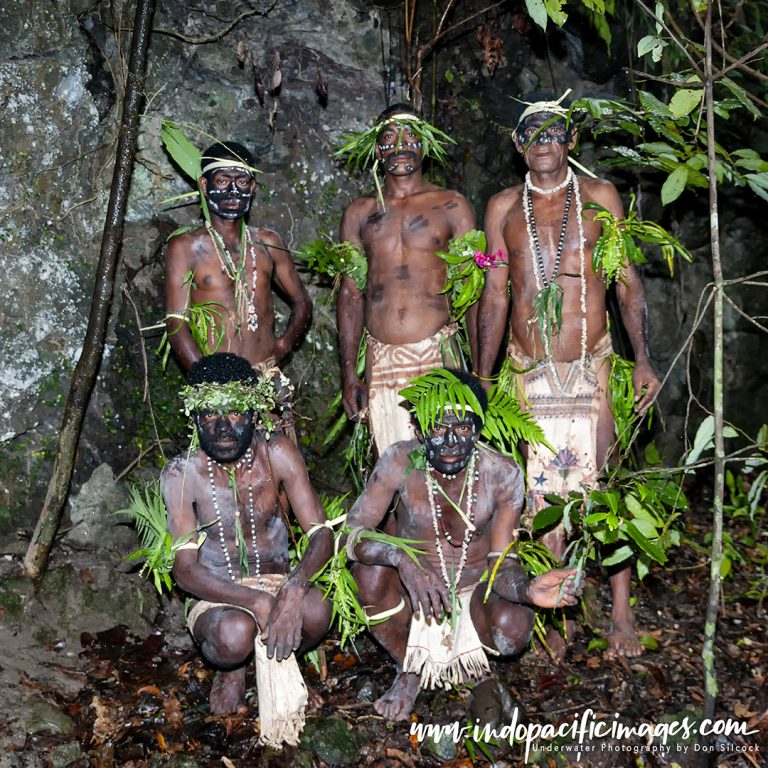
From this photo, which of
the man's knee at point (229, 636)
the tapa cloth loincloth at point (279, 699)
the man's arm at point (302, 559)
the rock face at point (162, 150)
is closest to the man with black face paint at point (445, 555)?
the man's arm at point (302, 559)

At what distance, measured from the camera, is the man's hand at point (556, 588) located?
380cm

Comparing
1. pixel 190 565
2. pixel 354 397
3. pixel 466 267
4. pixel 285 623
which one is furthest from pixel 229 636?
pixel 466 267

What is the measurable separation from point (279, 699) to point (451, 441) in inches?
52.4

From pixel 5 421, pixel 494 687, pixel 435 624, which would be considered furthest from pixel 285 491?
pixel 5 421

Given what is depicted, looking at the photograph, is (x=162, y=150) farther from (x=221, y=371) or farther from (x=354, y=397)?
(x=221, y=371)

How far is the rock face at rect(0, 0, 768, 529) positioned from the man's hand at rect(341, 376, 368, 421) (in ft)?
2.95

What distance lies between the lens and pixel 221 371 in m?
4.19

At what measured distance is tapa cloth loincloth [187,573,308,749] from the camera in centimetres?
406

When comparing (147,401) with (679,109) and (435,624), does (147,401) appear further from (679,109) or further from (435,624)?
(679,109)

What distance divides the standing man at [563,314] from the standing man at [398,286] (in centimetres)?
34

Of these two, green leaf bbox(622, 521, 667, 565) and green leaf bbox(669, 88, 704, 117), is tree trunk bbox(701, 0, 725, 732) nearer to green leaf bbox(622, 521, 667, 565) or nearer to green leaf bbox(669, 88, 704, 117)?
green leaf bbox(669, 88, 704, 117)

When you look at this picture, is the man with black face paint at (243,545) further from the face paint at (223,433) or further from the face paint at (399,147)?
the face paint at (399,147)

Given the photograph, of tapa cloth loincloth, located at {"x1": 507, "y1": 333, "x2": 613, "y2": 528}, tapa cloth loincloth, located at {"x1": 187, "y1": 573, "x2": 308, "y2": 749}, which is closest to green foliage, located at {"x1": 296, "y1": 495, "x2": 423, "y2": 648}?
tapa cloth loincloth, located at {"x1": 187, "y1": 573, "x2": 308, "y2": 749}

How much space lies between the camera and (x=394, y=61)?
6.41 m
